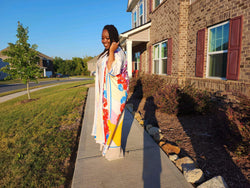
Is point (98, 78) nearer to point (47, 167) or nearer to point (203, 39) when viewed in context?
point (47, 167)

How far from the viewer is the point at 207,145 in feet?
11.0

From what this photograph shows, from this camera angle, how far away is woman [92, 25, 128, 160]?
2502 millimetres

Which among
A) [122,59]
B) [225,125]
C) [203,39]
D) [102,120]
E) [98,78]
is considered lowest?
[225,125]

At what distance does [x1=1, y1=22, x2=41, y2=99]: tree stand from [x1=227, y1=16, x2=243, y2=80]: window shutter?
913 centimetres

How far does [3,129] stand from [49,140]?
2014 mm

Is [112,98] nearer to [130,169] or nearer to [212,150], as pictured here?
[130,169]

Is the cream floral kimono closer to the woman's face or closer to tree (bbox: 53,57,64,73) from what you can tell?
the woman's face

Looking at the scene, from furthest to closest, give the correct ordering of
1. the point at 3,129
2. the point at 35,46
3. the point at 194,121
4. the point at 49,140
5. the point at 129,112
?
the point at 35,46 → the point at 129,112 → the point at 3,129 → the point at 194,121 → the point at 49,140

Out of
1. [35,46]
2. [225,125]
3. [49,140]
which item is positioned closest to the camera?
[225,125]

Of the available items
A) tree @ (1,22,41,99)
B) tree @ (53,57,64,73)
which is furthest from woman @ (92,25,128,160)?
tree @ (53,57,64,73)

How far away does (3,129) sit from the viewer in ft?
16.7

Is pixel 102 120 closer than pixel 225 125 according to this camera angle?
Yes

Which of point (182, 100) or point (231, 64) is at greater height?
point (231, 64)

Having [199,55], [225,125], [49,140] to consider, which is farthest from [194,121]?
[49,140]
